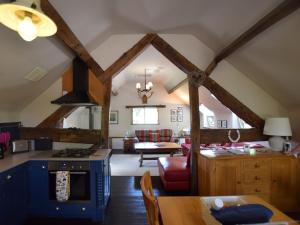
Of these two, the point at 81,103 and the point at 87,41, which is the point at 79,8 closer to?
the point at 87,41

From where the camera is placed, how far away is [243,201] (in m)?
1.76

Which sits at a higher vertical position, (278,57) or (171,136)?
(278,57)

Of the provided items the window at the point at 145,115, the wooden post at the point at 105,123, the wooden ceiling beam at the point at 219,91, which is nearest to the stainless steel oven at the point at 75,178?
the wooden post at the point at 105,123

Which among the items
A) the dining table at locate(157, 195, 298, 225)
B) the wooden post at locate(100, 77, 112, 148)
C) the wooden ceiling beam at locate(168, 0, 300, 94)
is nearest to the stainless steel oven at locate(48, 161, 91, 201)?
the wooden post at locate(100, 77, 112, 148)

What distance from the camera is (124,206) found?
353cm

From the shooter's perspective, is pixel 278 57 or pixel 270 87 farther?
pixel 270 87

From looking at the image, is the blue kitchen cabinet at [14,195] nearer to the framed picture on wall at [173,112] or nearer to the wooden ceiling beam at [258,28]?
the wooden ceiling beam at [258,28]

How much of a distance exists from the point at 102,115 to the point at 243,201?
8.87 feet

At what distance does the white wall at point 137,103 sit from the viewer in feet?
30.4

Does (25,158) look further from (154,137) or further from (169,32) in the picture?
(154,137)

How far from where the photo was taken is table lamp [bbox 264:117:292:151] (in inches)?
137

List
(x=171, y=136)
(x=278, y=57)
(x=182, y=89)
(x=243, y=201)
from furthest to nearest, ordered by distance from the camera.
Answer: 1. (x=171, y=136)
2. (x=182, y=89)
3. (x=278, y=57)
4. (x=243, y=201)

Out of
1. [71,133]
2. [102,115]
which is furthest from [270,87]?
[71,133]

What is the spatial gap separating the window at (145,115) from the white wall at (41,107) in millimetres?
5470
